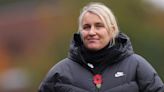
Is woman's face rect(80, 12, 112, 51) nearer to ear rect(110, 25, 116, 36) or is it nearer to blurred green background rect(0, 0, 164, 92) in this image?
ear rect(110, 25, 116, 36)

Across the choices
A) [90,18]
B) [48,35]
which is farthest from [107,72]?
[48,35]

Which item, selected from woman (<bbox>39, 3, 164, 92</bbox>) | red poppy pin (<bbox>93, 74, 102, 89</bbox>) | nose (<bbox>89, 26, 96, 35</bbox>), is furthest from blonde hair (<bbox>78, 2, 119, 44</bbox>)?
red poppy pin (<bbox>93, 74, 102, 89</bbox>)

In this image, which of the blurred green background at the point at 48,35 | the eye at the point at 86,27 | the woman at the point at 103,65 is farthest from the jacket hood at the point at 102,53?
the blurred green background at the point at 48,35

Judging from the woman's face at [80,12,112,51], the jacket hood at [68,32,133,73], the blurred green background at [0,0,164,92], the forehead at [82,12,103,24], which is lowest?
the blurred green background at [0,0,164,92]

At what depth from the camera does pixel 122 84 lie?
8766mm

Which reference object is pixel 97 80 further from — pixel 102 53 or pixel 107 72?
pixel 102 53

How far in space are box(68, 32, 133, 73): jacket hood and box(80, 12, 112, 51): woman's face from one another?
0.20 feet

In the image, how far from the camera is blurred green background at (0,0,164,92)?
33469 millimetres

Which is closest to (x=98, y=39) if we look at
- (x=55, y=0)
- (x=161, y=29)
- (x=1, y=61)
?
(x=161, y=29)

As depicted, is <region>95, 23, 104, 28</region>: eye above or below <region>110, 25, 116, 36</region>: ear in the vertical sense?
above

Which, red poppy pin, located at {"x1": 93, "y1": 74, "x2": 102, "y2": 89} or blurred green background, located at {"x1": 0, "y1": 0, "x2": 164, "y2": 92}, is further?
blurred green background, located at {"x1": 0, "y1": 0, "x2": 164, "y2": 92}

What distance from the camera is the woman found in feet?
28.7

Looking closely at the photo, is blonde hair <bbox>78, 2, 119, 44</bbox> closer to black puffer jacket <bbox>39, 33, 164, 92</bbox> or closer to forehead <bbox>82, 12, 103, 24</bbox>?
forehead <bbox>82, 12, 103, 24</bbox>

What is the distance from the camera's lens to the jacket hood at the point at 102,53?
28.8ft
